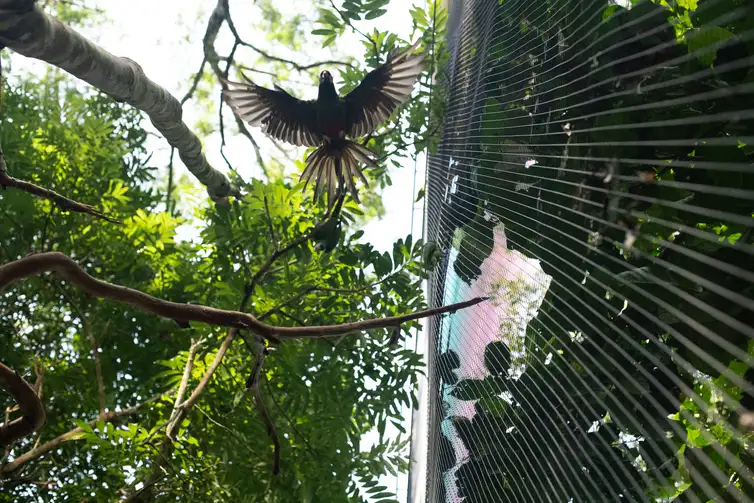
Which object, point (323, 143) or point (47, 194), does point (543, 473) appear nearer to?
point (47, 194)

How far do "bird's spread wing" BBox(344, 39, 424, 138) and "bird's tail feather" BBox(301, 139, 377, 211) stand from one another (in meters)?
0.06

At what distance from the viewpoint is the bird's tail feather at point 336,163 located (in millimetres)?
1564

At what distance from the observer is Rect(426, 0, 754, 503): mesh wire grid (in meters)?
0.42

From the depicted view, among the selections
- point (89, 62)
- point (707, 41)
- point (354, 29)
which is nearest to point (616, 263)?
point (707, 41)

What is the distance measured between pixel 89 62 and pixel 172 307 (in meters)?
0.69

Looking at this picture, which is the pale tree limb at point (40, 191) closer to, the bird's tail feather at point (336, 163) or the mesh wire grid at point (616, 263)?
the mesh wire grid at point (616, 263)

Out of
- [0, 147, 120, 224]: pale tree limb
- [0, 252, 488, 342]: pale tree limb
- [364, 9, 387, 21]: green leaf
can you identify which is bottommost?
[0, 252, 488, 342]: pale tree limb

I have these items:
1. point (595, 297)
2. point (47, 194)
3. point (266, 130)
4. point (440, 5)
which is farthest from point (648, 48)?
point (440, 5)

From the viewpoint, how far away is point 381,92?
154 cm

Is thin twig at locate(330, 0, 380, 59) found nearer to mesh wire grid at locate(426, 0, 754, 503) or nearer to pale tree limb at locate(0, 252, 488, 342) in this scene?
mesh wire grid at locate(426, 0, 754, 503)

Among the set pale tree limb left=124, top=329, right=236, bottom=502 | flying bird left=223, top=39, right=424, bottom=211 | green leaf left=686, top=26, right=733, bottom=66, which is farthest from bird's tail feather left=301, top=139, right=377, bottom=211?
green leaf left=686, top=26, right=733, bottom=66

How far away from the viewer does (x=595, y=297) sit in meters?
0.56

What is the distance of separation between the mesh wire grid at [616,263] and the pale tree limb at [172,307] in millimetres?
138

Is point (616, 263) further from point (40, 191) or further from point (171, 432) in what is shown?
point (171, 432)
